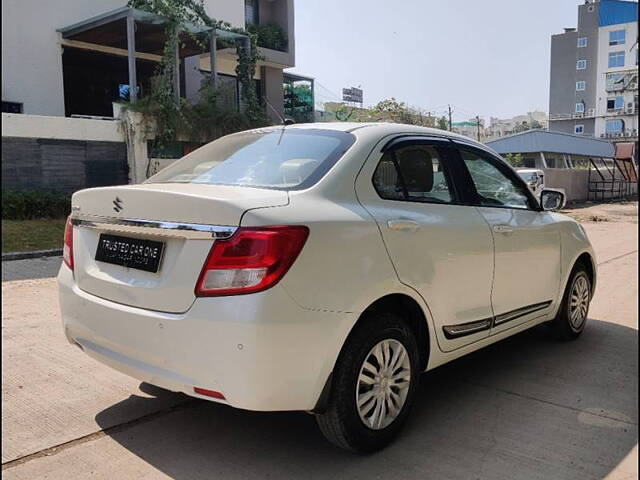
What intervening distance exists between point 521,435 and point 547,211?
6.68 ft

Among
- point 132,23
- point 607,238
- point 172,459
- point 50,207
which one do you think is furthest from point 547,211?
point 132,23

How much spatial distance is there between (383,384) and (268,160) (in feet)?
4.57

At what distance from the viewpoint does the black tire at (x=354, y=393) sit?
2852 mm

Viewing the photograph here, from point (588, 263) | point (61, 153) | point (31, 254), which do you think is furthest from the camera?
point (61, 153)

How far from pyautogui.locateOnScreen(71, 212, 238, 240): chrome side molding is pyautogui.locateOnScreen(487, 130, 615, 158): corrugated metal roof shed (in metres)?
36.9

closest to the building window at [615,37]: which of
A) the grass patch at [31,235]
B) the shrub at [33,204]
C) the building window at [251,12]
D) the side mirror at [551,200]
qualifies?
the building window at [251,12]

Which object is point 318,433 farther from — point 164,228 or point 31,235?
point 31,235

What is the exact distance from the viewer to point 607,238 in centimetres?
1274

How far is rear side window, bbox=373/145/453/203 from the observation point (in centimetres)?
332

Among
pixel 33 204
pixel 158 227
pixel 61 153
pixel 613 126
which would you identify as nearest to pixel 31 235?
pixel 33 204

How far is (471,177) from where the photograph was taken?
3.98 metres

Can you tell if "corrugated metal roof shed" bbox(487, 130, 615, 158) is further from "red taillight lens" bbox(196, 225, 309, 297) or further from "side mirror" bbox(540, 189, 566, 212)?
"red taillight lens" bbox(196, 225, 309, 297)

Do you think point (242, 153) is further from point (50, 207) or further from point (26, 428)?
point (50, 207)

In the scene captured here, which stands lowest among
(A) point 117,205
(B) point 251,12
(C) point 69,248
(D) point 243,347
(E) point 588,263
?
(E) point 588,263
